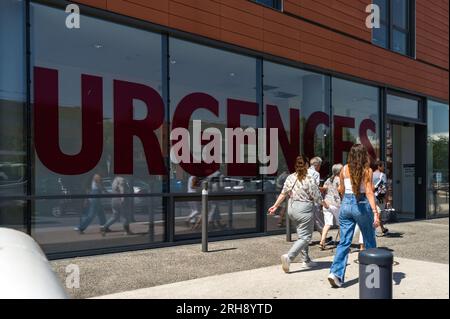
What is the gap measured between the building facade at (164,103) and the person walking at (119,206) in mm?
25

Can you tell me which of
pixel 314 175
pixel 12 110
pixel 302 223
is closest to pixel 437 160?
pixel 314 175

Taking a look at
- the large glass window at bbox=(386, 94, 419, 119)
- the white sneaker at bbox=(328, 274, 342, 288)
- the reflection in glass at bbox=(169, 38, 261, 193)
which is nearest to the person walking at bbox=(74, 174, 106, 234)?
the reflection in glass at bbox=(169, 38, 261, 193)

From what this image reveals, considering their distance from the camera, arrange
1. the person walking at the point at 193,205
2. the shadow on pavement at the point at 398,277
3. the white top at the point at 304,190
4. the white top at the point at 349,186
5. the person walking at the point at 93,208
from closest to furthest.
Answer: the white top at the point at 349,186 < the shadow on pavement at the point at 398,277 < the white top at the point at 304,190 < the person walking at the point at 93,208 < the person walking at the point at 193,205

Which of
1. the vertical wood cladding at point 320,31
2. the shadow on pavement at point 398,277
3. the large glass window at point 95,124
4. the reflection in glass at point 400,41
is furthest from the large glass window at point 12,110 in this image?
the reflection in glass at point 400,41

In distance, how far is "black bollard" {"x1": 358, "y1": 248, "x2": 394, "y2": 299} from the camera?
406 cm

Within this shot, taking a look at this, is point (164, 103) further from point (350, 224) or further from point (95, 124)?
point (350, 224)

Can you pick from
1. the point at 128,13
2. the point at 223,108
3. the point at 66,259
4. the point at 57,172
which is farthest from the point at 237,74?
the point at 66,259

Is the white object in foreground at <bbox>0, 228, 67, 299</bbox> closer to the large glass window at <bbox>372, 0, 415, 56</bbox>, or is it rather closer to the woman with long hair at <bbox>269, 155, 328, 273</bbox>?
the woman with long hair at <bbox>269, 155, 328, 273</bbox>

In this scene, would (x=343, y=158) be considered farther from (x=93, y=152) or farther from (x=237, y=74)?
(x=93, y=152)

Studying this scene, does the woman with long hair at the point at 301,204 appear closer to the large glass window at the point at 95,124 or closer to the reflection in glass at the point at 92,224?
the reflection in glass at the point at 92,224

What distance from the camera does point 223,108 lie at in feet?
32.1

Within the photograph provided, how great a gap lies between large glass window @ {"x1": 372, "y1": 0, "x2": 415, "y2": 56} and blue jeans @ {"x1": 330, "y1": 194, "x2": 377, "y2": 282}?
8.69 meters

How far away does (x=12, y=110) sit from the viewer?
701cm

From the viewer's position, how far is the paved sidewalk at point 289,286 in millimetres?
5320
